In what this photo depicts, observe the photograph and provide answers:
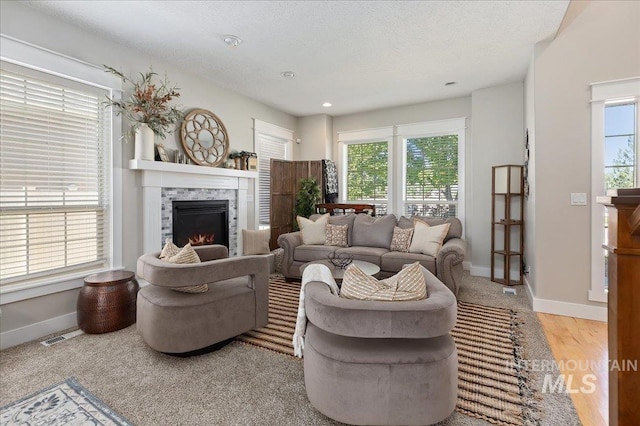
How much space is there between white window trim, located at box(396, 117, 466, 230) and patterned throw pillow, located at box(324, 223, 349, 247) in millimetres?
1569

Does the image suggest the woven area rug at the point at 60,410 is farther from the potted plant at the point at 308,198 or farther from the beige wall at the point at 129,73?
the potted plant at the point at 308,198

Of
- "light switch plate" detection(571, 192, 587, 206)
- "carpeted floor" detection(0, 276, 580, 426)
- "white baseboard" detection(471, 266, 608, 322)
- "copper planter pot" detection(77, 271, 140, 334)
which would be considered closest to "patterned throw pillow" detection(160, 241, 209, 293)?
"carpeted floor" detection(0, 276, 580, 426)

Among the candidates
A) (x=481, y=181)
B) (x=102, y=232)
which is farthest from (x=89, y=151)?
(x=481, y=181)

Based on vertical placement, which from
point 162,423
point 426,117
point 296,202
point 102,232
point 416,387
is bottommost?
point 162,423

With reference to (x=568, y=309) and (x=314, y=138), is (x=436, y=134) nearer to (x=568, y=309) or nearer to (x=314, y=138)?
(x=314, y=138)

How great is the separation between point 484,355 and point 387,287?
1.32 m

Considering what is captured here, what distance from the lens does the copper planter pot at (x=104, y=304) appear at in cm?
281

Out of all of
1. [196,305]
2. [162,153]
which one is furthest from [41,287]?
[162,153]

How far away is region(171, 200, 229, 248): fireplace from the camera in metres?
4.02

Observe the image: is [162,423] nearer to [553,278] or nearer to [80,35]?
[80,35]

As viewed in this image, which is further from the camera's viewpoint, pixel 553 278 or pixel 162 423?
pixel 553 278

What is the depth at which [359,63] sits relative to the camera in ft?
12.6

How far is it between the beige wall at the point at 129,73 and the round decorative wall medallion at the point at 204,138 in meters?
0.14

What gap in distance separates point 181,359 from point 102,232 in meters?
1.79
